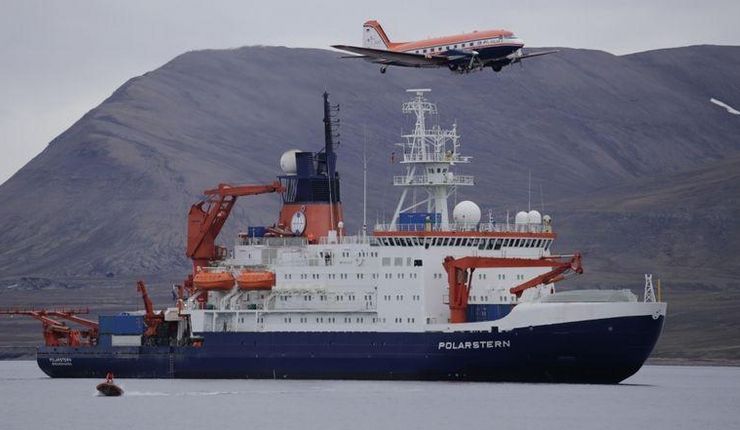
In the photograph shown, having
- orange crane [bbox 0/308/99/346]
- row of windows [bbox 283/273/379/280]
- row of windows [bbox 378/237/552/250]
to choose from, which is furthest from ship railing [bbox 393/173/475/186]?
orange crane [bbox 0/308/99/346]

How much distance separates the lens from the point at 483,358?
60.8m

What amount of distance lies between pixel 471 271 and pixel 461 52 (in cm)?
852

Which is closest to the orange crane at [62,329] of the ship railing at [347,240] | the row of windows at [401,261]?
the ship railing at [347,240]

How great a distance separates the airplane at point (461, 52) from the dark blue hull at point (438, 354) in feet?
33.8

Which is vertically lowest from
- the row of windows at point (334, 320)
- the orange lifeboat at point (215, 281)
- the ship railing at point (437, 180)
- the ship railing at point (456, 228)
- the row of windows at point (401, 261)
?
the row of windows at point (334, 320)

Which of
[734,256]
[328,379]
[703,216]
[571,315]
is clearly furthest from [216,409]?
[703,216]

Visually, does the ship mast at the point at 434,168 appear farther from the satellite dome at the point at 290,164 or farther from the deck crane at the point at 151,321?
the deck crane at the point at 151,321

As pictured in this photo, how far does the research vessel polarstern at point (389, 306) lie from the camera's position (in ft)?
197

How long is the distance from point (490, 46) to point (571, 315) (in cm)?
1110

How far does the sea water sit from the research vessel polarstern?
0.92m

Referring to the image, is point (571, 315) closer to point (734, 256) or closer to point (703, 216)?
point (734, 256)

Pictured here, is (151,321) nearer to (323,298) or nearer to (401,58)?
(323,298)

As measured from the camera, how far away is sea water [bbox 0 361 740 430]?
51.8 meters

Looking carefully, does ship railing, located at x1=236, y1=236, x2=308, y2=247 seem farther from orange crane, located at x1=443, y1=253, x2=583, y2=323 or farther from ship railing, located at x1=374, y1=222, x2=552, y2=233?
orange crane, located at x1=443, y1=253, x2=583, y2=323
